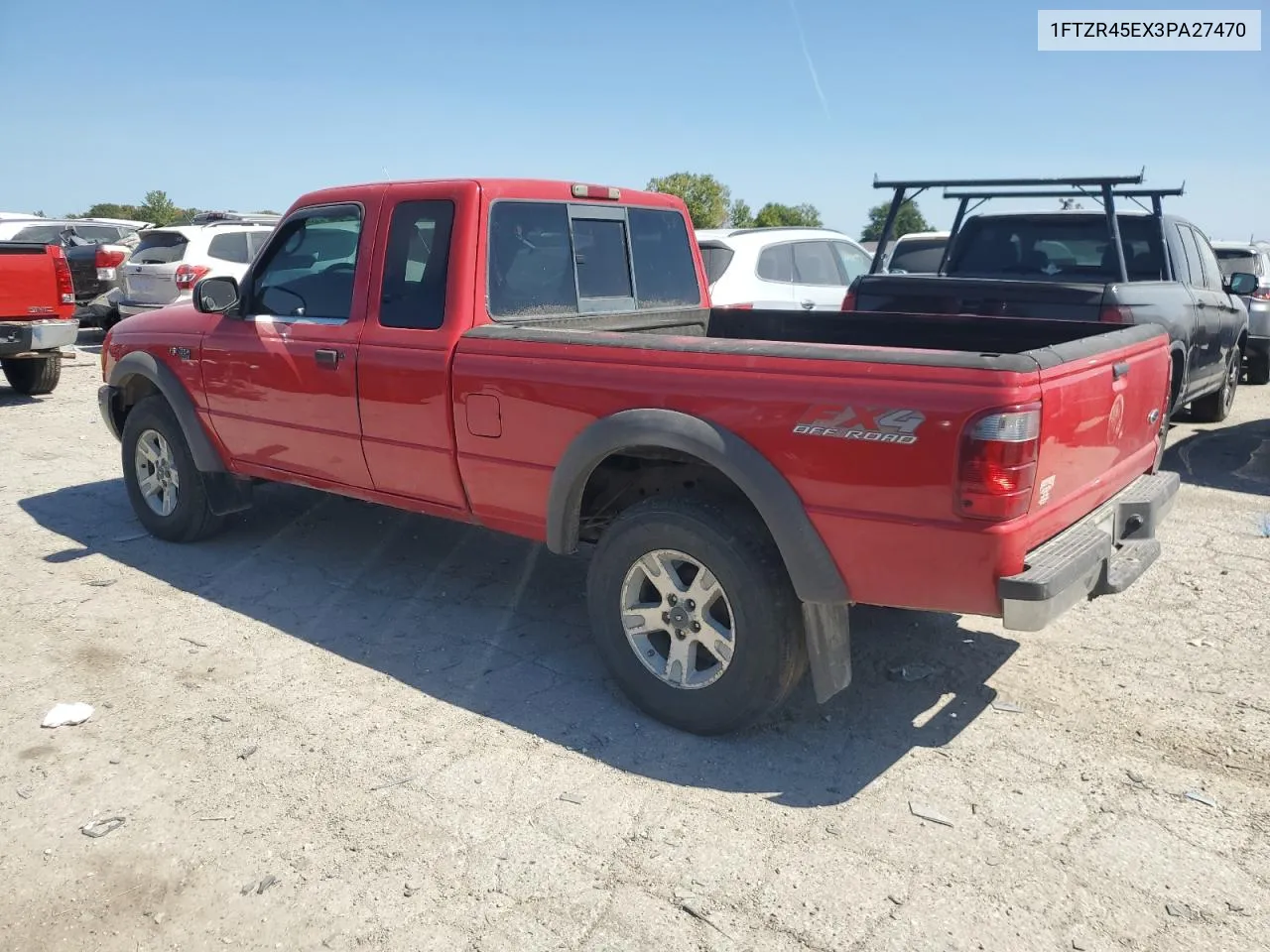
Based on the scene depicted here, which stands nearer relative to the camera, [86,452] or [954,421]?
[954,421]

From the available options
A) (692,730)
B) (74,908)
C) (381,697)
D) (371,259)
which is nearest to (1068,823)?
(692,730)

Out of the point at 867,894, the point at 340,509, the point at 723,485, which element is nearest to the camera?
the point at 867,894

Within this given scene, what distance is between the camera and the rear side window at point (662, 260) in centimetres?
511

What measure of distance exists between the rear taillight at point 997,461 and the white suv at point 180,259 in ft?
39.8

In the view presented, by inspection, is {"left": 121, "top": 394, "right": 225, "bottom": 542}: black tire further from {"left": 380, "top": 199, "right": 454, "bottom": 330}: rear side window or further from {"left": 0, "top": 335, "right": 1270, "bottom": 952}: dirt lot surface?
{"left": 380, "top": 199, "right": 454, "bottom": 330}: rear side window

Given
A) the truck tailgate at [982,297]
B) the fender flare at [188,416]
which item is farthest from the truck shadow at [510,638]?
the truck tailgate at [982,297]

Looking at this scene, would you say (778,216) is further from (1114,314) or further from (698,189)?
(1114,314)

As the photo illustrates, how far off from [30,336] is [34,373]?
1.25m

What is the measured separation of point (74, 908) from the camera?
2838mm

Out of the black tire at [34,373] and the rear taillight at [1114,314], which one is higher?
the rear taillight at [1114,314]

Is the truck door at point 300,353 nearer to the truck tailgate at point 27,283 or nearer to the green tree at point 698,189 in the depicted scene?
the truck tailgate at point 27,283

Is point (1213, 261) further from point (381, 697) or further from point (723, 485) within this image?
point (381, 697)

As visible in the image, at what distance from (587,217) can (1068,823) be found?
3256 mm

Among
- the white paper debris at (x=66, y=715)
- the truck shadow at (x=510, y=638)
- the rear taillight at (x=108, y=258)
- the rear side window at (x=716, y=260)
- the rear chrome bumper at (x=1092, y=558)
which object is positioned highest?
the rear taillight at (x=108, y=258)
